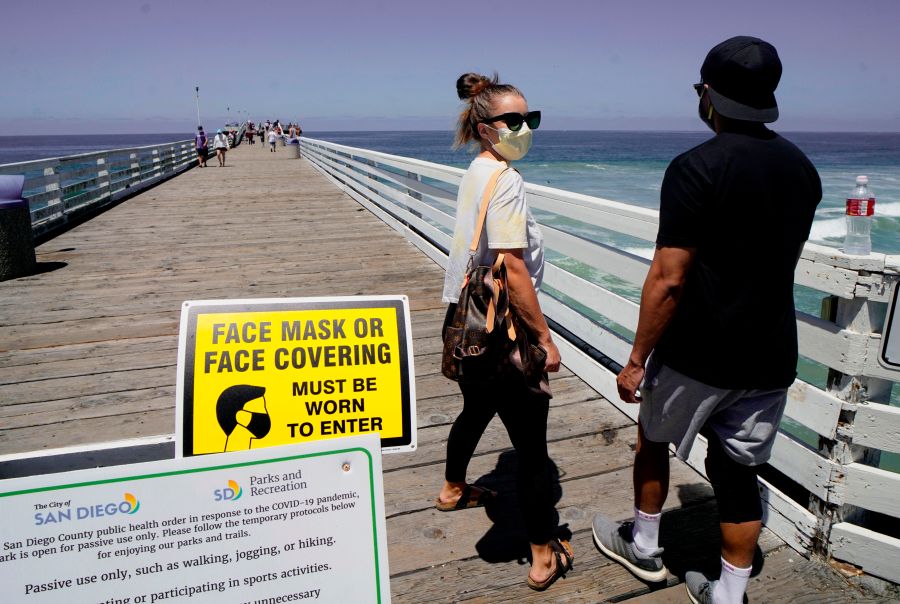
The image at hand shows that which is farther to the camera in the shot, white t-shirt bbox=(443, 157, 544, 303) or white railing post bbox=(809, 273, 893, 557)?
white railing post bbox=(809, 273, 893, 557)

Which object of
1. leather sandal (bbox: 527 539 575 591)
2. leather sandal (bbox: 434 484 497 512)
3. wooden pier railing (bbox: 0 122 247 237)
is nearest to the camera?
leather sandal (bbox: 527 539 575 591)

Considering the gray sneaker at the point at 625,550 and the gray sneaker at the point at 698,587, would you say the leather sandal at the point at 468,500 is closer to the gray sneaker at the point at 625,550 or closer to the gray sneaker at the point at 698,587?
the gray sneaker at the point at 625,550

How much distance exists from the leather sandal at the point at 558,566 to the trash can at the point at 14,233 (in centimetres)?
737

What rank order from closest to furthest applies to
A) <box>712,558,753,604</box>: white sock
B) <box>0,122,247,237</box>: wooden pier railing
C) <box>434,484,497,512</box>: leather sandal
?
<box>712,558,753,604</box>: white sock
<box>434,484,497,512</box>: leather sandal
<box>0,122,247,237</box>: wooden pier railing

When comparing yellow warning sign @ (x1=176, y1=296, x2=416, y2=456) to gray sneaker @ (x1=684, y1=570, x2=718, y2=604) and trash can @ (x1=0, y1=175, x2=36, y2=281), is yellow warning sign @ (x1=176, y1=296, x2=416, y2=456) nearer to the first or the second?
gray sneaker @ (x1=684, y1=570, x2=718, y2=604)

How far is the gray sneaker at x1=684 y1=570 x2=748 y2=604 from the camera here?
7.84ft

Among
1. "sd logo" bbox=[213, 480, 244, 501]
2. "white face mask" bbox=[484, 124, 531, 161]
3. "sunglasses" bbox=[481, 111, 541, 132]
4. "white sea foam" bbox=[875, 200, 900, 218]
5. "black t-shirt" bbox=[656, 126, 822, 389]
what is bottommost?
"white sea foam" bbox=[875, 200, 900, 218]

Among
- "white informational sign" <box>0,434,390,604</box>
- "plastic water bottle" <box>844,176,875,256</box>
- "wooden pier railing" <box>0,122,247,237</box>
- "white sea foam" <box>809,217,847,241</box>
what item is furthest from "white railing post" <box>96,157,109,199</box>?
"white sea foam" <box>809,217,847,241</box>

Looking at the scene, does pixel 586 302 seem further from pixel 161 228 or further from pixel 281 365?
pixel 161 228

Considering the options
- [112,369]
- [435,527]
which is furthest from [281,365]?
[112,369]

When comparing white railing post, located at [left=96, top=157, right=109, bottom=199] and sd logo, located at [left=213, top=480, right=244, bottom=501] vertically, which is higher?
white railing post, located at [left=96, top=157, right=109, bottom=199]

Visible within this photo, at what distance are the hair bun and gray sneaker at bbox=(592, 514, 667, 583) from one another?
1.86 metres

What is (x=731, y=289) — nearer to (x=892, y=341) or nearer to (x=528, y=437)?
(x=892, y=341)

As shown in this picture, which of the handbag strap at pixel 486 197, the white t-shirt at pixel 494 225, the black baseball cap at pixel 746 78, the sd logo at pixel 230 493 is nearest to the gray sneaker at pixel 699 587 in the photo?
the white t-shirt at pixel 494 225
